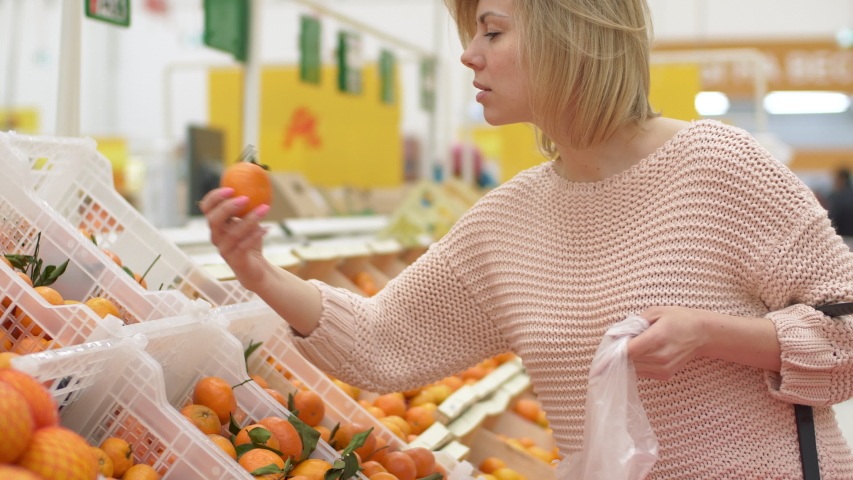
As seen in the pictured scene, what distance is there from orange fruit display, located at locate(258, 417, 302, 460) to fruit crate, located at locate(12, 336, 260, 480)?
0.19 meters

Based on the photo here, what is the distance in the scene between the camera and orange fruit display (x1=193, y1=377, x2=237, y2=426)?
135 centimetres

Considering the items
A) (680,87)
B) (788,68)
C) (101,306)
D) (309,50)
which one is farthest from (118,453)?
(788,68)

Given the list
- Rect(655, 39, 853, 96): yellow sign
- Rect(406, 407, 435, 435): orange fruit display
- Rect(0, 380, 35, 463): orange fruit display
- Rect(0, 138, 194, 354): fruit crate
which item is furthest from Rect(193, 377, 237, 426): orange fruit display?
Rect(655, 39, 853, 96): yellow sign

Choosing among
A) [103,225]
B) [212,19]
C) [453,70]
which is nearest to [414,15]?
[453,70]

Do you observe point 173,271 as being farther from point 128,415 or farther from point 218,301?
point 128,415

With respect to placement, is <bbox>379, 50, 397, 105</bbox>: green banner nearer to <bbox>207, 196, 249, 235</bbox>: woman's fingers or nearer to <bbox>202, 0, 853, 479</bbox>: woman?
<bbox>202, 0, 853, 479</bbox>: woman

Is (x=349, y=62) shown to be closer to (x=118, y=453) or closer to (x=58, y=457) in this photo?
(x=118, y=453)

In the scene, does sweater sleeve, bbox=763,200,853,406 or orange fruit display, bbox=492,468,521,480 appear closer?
sweater sleeve, bbox=763,200,853,406

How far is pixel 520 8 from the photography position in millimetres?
1412

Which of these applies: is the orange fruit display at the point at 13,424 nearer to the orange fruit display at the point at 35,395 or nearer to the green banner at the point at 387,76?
the orange fruit display at the point at 35,395

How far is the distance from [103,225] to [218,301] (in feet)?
0.95

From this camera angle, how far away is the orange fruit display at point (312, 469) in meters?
1.33

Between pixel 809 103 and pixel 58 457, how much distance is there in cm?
1297

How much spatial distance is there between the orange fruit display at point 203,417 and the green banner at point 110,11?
1.20 metres
